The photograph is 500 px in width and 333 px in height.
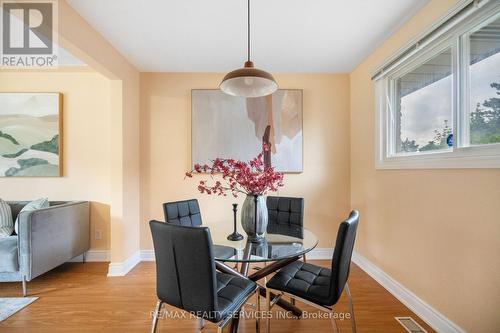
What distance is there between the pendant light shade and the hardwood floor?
72.8 inches

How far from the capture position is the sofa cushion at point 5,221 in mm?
2372

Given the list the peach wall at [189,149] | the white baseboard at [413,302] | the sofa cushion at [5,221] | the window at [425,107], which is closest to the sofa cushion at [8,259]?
the sofa cushion at [5,221]

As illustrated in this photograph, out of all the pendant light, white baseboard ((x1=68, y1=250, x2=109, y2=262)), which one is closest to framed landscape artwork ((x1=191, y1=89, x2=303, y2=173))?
the pendant light

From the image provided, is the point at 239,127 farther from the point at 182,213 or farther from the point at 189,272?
the point at 189,272

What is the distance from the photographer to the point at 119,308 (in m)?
1.94

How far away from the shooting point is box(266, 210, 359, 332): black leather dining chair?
1258mm

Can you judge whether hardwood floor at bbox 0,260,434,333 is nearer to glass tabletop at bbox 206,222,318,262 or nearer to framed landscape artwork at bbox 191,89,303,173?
glass tabletop at bbox 206,222,318,262

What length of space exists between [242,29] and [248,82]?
77 centimetres

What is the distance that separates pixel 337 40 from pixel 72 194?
144 inches

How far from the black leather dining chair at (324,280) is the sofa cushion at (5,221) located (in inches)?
115

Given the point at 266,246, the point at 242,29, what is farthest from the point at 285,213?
the point at 242,29

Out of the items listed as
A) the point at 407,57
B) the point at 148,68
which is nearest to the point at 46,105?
the point at 148,68

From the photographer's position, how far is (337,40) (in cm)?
224

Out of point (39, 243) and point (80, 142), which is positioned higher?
point (80, 142)
